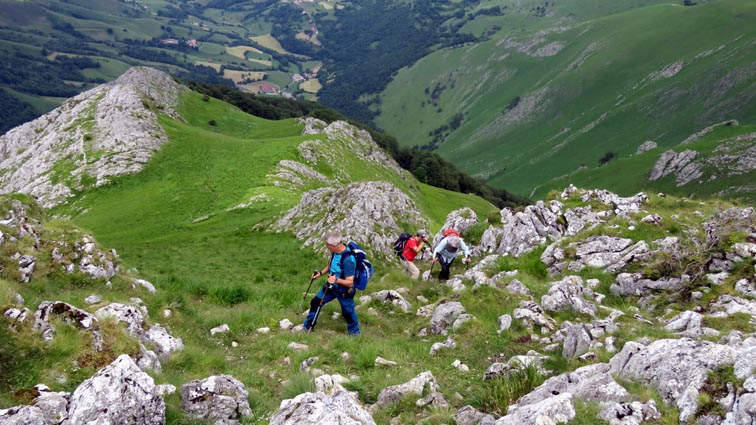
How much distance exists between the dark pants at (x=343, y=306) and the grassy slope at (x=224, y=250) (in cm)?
65

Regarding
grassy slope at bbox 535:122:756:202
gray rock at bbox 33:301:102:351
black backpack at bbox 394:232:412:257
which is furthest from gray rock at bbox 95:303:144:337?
grassy slope at bbox 535:122:756:202

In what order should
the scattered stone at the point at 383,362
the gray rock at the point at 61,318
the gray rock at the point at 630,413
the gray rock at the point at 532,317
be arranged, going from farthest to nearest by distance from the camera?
1. the gray rock at the point at 532,317
2. the scattered stone at the point at 383,362
3. the gray rock at the point at 61,318
4. the gray rock at the point at 630,413

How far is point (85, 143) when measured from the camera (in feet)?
237

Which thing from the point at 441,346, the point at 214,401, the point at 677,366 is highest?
the point at 677,366

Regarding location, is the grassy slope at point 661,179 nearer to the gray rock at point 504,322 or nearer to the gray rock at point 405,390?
the gray rock at point 504,322

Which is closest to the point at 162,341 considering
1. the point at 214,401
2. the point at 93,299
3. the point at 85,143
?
the point at 93,299

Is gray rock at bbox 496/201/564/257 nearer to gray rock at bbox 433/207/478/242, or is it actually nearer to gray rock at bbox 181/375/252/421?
gray rock at bbox 433/207/478/242

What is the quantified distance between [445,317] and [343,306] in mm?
3638

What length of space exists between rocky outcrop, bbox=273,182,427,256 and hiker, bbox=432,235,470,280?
55.3 feet

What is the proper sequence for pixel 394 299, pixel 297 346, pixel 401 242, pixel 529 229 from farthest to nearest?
pixel 529 229, pixel 401 242, pixel 394 299, pixel 297 346

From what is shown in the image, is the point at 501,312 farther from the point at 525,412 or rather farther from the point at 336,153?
the point at 336,153

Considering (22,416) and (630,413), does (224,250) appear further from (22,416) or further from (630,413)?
(630,413)

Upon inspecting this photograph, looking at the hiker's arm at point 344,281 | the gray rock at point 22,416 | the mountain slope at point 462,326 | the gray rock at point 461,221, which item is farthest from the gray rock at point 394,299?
the gray rock at point 461,221

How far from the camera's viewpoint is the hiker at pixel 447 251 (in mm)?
20891
